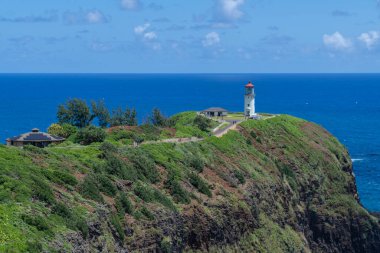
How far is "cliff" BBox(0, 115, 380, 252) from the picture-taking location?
3338 cm

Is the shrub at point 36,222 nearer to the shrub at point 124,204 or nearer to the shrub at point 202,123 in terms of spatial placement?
the shrub at point 124,204

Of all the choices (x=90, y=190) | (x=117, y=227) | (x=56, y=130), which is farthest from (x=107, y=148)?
(x=56, y=130)

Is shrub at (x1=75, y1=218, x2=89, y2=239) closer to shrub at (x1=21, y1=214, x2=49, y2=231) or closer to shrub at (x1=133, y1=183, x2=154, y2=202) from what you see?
shrub at (x1=21, y1=214, x2=49, y2=231)

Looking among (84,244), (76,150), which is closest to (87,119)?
(76,150)

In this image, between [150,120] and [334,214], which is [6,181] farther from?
[150,120]

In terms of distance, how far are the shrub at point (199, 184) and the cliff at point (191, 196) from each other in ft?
0.38

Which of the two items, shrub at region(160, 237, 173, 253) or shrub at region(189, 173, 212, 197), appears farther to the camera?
shrub at region(189, 173, 212, 197)

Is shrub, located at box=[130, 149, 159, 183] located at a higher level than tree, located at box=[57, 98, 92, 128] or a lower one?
lower

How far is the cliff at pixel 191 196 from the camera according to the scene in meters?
33.4

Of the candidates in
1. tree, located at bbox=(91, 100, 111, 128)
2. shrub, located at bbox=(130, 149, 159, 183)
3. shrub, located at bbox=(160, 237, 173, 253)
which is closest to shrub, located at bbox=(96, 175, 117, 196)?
shrub, located at bbox=(160, 237, 173, 253)

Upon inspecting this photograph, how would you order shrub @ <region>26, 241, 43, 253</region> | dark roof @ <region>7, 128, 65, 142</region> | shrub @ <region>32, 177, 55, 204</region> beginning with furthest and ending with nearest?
dark roof @ <region>7, 128, 65, 142</region> < shrub @ <region>32, 177, 55, 204</region> < shrub @ <region>26, 241, 43, 253</region>

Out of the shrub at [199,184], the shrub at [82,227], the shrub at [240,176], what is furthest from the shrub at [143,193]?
the shrub at [240,176]

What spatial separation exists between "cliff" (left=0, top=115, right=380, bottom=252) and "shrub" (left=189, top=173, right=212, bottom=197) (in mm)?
115

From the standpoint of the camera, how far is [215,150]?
60.8 m
